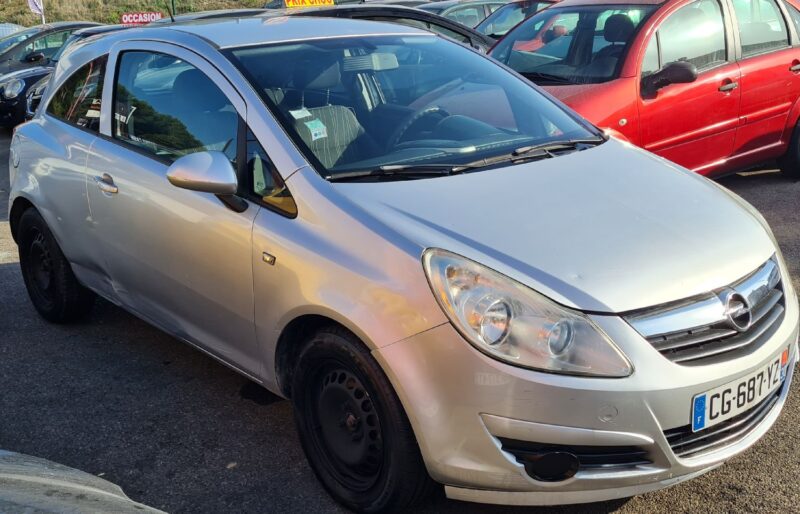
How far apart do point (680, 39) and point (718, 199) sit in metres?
3.50

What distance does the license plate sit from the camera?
8.75 ft

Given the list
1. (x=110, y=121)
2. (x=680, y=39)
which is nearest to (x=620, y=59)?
(x=680, y=39)

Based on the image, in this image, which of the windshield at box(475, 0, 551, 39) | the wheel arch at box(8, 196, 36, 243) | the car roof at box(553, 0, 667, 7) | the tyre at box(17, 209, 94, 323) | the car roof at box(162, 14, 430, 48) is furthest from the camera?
the windshield at box(475, 0, 551, 39)

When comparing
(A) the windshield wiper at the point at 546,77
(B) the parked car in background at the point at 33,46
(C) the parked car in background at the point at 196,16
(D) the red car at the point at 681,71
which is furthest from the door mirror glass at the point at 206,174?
(B) the parked car in background at the point at 33,46

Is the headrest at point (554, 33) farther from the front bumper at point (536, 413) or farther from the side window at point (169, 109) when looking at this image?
the front bumper at point (536, 413)

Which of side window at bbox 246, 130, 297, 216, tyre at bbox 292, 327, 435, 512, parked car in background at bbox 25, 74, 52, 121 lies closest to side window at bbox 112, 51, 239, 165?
side window at bbox 246, 130, 297, 216

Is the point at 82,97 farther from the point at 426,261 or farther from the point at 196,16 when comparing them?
the point at 426,261

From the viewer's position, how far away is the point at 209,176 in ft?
10.7

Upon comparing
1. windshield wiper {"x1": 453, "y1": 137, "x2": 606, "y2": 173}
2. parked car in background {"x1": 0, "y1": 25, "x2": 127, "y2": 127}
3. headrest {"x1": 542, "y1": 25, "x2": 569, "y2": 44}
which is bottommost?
parked car in background {"x1": 0, "y1": 25, "x2": 127, "y2": 127}

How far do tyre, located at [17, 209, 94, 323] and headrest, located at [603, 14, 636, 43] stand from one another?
3.87m

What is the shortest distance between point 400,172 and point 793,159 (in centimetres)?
504

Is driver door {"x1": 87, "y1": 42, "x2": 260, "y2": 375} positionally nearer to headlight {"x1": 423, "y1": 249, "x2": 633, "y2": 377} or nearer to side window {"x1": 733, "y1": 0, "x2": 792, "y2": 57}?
headlight {"x1": 423, "y1": 249, "x2": 633, "y2": 377}

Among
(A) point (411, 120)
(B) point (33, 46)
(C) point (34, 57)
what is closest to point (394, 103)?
(A) point (411, 120)

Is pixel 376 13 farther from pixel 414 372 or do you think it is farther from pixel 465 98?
pixel 414 372
